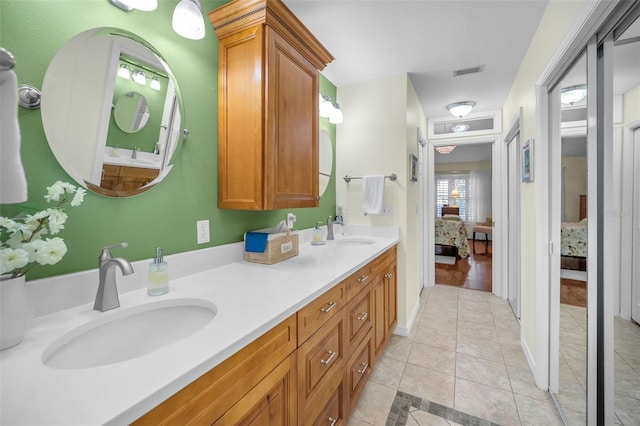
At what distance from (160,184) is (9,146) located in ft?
2.15

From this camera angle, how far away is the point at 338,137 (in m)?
2.74

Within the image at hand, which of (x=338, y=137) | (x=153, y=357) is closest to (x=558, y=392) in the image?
(x=153, y=357)

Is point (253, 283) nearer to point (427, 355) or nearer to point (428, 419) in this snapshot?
point (428, 419)

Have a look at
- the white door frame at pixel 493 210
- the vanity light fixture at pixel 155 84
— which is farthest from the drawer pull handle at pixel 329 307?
the white door frame at pixel 493 210

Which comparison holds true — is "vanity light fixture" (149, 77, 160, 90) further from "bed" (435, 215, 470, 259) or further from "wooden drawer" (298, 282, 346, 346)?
"bed" (435, 215, 470, 259)

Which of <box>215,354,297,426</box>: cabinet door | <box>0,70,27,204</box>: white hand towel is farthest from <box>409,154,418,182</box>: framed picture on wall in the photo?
<box>0,70,27,204</box>: white hand towel

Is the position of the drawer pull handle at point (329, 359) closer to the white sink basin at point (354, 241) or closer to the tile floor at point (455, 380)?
the tile floor at point (455, 380)

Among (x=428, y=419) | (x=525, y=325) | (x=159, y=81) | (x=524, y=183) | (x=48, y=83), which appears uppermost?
(x=159, y=81)

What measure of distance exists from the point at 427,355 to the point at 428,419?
0.67 meters

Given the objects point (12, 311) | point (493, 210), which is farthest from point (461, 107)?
point (12, 311)

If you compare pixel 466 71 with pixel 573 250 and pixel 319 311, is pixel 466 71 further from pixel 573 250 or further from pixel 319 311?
pixel 319 311

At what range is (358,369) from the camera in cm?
159

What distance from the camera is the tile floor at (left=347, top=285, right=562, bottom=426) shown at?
1.53 metres

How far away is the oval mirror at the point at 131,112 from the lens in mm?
1011
